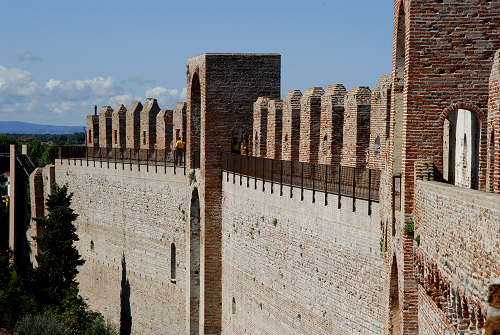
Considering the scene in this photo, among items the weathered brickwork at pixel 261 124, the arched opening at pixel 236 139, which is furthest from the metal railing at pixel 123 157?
the weathered brickwork at pixel 261 124

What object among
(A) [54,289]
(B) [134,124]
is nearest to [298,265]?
(B) [134,124]

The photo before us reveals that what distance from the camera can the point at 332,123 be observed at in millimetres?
17141

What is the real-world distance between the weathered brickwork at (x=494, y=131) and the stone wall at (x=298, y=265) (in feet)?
9.27

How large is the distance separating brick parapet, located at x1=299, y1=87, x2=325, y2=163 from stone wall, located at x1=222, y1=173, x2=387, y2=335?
104cm

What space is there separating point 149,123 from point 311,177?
13701 millimetres

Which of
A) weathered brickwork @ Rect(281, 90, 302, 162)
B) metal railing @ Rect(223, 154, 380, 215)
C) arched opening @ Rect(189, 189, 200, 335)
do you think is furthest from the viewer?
arched opening @ Rect(189, 189, 200, 335)

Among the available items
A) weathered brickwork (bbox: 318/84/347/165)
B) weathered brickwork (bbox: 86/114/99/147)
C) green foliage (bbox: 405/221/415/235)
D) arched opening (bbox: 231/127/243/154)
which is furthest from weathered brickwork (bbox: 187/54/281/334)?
weathered brickwork (bbox: 86/114/99/147)

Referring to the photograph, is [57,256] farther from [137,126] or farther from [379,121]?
[379,121]

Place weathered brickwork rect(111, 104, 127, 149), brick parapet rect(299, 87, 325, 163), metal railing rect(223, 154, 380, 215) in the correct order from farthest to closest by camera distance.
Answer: weathered brickwork rect(111, 104, 127, 149) < brick parapet rect(299, 87, 325, 163) < metal railing rect(223, 154, 380, 215)

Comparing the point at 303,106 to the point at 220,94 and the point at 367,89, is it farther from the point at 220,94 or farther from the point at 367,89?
the point at 220,94

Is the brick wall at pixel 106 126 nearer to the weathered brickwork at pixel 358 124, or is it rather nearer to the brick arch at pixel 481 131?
the weathered brickwork at pixel 358 124

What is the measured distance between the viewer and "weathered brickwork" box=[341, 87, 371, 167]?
16.0m

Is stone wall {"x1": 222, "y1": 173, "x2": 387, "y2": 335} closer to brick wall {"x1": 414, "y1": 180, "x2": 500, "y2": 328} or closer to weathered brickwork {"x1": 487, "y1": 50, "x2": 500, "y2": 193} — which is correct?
brick wall {"x1": 414, "y1": 180, "x2": 500, "y2": 328}

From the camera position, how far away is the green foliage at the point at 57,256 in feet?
100
